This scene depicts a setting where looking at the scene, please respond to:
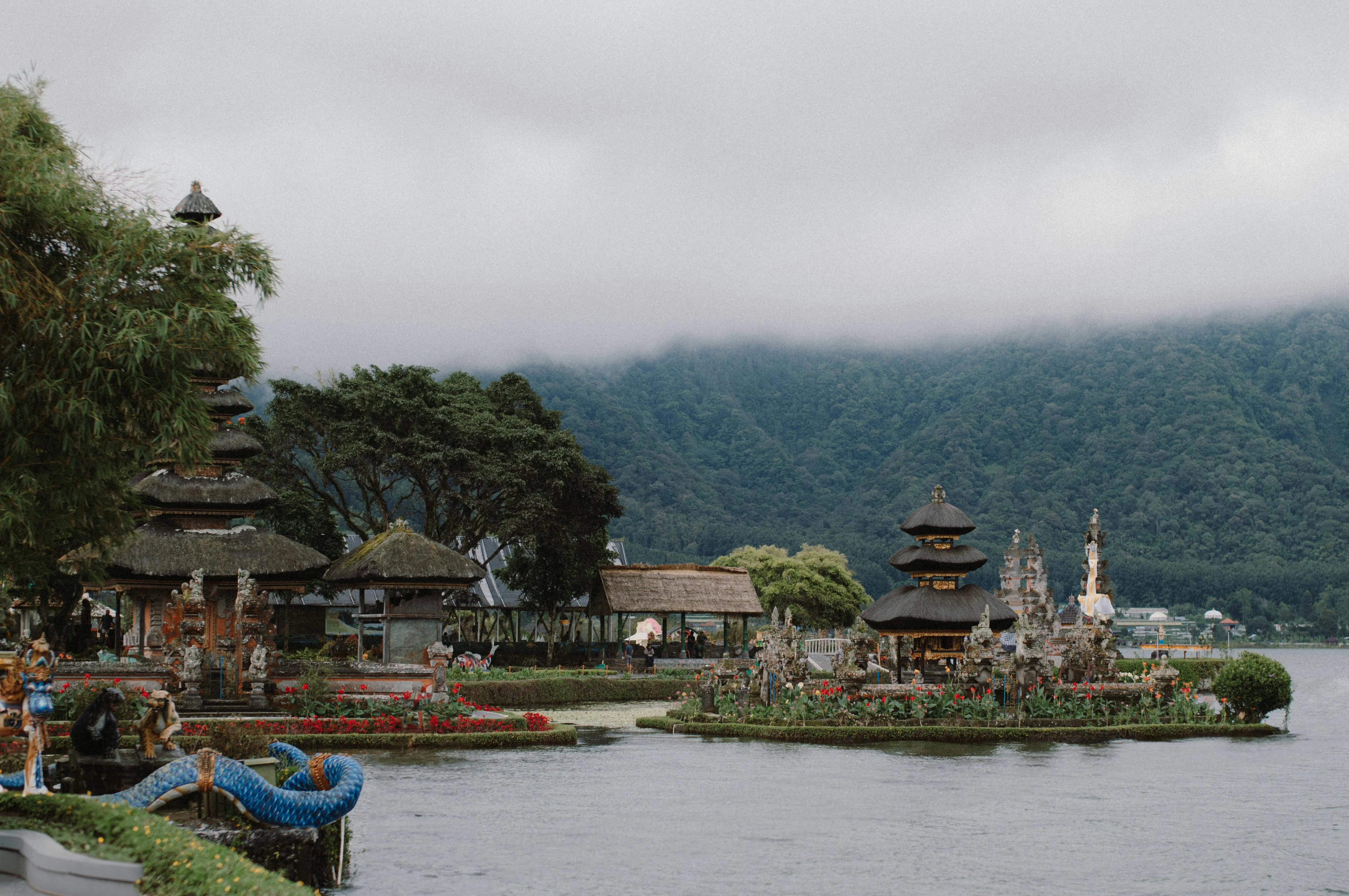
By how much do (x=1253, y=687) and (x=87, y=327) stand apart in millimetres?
27439

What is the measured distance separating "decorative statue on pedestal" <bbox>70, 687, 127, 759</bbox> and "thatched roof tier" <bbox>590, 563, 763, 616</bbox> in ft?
117

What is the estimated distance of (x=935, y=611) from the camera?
3759cm

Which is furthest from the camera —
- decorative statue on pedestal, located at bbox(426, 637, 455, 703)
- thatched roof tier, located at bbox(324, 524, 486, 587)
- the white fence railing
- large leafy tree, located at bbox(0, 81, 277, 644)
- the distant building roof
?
the distant building roof

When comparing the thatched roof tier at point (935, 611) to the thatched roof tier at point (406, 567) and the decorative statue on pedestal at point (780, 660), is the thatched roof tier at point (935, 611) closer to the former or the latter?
the decorative statue on pedestal at point (780, 660)

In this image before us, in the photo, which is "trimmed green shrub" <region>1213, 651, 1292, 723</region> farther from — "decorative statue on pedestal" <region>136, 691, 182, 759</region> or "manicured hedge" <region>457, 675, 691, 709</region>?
"decorative statue on pedestal" <region>136, 691, 182, 759</region>

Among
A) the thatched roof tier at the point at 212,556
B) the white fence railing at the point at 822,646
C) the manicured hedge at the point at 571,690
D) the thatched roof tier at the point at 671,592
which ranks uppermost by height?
the thatched roof tier at the point at 212,556

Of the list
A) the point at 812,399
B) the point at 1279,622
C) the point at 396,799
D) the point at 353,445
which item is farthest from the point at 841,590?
the point at 812,399

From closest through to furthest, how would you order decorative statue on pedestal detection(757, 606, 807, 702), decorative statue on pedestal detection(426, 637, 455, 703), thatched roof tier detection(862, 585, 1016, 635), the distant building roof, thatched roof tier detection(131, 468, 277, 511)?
decorative statue on pedestal detection(426, 637, 455, 703) < decorative statue on pedestal detection(757, 606, 807, 702) < thatched roof tier detection(131, 468, 277, 511) < thatched roof tier detection(862, 585, 1016, 635) < the distant building roof

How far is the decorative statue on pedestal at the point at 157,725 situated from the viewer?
15.2m

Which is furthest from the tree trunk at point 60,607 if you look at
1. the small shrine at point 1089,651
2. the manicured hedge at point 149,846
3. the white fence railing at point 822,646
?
the manicured hedge at point 149,846

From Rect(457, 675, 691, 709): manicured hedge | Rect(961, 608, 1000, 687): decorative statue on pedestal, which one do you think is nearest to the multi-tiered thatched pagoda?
Rect(457, 675, 691, 709): manicured hedge

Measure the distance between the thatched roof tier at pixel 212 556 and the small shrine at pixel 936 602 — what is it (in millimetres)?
15183

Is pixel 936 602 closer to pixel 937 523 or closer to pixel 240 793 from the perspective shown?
pixel 937 523

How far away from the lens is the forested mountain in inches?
4978
